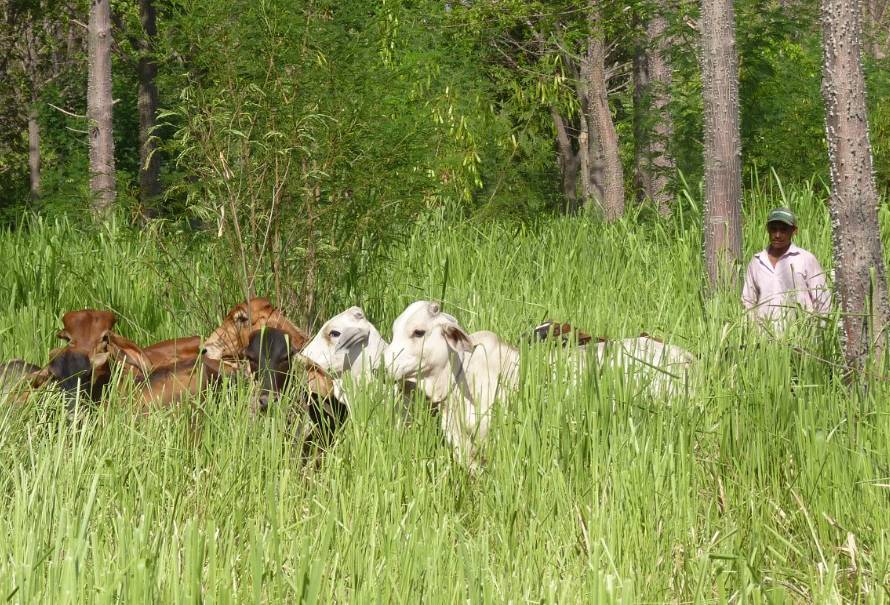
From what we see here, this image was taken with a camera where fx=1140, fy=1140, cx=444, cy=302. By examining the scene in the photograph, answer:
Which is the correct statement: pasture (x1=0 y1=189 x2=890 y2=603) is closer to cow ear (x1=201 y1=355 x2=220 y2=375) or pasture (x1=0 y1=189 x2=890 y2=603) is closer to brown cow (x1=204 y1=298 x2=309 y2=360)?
cow ear (x1=201 y1=355 x2=220 y2=375)

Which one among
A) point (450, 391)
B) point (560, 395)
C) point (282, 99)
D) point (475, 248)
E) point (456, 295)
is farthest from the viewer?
point (475, 248)

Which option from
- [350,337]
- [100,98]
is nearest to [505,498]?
[350,337]

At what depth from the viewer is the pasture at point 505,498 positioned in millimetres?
2986

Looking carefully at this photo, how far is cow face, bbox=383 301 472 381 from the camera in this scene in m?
4.86

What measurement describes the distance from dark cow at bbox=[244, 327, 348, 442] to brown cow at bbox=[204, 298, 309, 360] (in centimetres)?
16

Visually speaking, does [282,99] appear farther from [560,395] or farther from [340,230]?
[560,395]

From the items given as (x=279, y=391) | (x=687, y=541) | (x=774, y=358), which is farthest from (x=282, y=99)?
(x=687, y=541)

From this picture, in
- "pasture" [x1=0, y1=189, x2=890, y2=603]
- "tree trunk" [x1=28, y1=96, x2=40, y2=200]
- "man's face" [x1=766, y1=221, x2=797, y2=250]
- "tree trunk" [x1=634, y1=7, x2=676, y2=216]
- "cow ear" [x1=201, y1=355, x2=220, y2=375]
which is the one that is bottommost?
"pasture" [x1=0, y1=189, x2=890, y2=603]

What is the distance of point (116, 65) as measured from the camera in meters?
22.4

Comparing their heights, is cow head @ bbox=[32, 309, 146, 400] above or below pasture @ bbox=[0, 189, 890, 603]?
above

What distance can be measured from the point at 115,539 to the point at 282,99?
10.4 ft

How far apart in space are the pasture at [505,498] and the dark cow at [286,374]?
24 cm

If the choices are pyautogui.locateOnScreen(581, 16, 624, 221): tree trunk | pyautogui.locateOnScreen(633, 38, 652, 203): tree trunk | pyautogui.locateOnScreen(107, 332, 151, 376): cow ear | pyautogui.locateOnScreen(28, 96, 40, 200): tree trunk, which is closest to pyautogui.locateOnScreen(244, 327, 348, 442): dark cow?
pyautogui.locateOnScreen(107, 332, 151, 376): cow ear

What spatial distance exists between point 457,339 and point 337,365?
0.59 m
